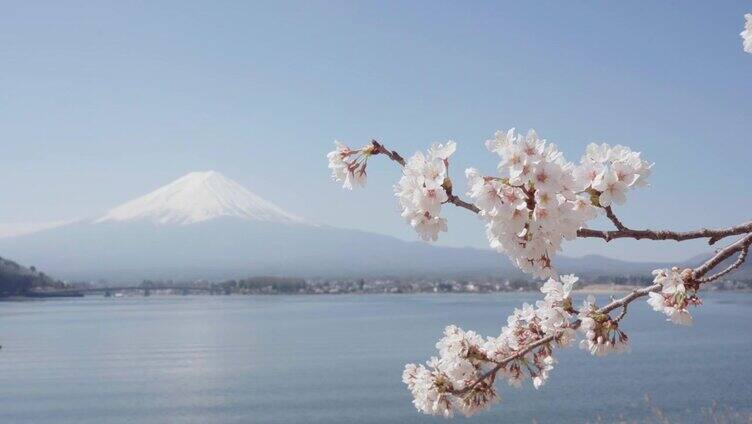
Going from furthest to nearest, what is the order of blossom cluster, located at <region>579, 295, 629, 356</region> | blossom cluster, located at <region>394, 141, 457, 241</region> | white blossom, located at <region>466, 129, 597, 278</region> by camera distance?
blossom cluster, located at <region>579, 295, 629, 356</region> → blossom cluster, located at <region>394, 141, 457, 241</region> → white blossom, located at <region>466, 129, 597, 278</region>

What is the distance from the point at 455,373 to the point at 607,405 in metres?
14.6

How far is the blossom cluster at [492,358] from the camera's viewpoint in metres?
1.41

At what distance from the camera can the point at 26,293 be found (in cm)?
6500

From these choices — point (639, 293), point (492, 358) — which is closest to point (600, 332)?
point (639, 293)

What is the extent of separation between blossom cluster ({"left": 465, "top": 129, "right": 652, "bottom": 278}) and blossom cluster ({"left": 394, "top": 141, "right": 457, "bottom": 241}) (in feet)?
0.22

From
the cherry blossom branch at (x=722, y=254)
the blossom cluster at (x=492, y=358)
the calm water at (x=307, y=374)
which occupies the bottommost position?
the calm water at (x=307, y=374)

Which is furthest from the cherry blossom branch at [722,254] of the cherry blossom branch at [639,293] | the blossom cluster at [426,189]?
the blossom cluster at [426,189]

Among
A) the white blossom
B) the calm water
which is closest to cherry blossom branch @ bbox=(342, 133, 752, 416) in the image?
the white blossom

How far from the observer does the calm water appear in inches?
622

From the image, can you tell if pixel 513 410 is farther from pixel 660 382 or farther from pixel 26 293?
pixel 26 293

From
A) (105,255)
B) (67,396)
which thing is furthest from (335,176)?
(105,255)

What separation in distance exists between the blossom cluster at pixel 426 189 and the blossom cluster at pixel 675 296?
0.33 metres

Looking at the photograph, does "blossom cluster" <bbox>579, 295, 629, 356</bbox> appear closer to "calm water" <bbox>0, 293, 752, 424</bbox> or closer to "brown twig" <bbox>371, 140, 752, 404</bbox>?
"brown twig" <bbox>371, 140, 752, 404</bbox>

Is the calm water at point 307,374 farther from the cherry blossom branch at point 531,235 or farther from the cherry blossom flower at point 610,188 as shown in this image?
the cherry blossom flower at point 610,188
